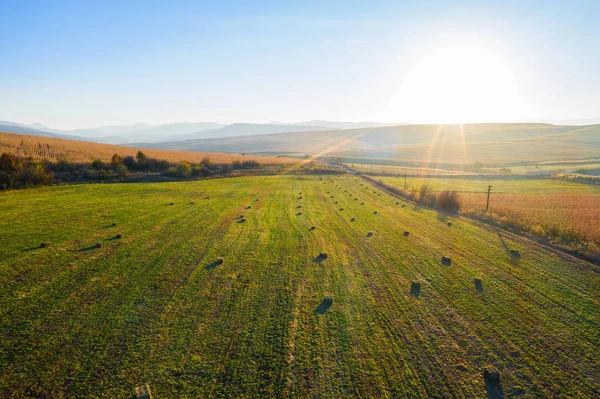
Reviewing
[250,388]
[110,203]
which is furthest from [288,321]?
[110,203]

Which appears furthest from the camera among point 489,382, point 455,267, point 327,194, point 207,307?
point 327,194

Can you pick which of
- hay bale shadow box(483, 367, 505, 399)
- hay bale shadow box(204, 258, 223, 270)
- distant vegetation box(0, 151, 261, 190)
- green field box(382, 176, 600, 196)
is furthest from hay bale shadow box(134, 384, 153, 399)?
green field box(382, 176, 600, 196)

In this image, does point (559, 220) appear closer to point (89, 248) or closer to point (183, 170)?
point (89, 248)

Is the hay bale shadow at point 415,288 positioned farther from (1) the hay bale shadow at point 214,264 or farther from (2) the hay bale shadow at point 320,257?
(1) the hay bale shadow at point 214,264

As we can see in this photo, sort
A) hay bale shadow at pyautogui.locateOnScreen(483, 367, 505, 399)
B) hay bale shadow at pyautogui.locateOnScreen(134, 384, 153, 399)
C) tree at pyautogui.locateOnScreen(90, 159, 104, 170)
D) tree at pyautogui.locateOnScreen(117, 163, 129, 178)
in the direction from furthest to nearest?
tree at pyautogui.locateOnScreen(90, 159, 104, 170), tree at pyautogui.locateOnScreen(117, 163, 129, 178), hay bale shadow at pyautogui.locateOnScreen(483, 367, 505, 399), hay bale shadow at pyautogui.locateOnScreen(134, 384, 153, 399)

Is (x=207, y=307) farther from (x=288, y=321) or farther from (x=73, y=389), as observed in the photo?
(x=73, y=389)

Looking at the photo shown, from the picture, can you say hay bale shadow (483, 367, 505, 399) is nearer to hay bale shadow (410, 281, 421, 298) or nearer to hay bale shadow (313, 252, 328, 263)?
hay bale shadow (410, 281, 421, 298)
